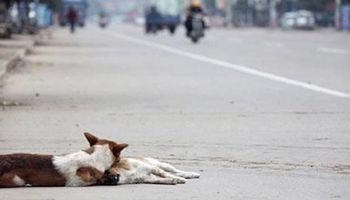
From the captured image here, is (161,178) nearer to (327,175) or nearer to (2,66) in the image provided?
(327,175)

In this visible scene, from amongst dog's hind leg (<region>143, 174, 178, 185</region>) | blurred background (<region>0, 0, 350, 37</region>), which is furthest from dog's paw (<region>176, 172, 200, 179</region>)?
blurred background (<region>0, 0, 350, 37</region>)

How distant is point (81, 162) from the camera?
28.3 feet

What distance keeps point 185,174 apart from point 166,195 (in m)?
0.89

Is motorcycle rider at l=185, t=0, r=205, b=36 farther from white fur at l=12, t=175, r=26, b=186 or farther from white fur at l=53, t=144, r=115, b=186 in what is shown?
white fur at l=12, t=175, r=26, b=186

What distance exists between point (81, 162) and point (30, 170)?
40cm

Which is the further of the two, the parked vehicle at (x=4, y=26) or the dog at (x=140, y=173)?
the parked vehicle at (x=4, y=26)

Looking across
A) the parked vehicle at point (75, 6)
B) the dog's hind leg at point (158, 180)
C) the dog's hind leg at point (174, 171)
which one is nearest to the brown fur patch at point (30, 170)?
the dog's hind leg at point (158, 180)

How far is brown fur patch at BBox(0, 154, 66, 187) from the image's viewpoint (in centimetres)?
855

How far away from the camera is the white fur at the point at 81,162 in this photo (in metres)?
8.64

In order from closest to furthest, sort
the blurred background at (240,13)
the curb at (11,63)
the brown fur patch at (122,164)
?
the brown fur patch at (122,164) < the curb at (11,63) < the blurred background at (240,13)

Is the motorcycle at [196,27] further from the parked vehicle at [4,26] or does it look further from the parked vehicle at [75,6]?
the parked vehicle at [75,6]

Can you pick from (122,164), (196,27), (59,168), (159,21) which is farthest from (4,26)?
(59,168)

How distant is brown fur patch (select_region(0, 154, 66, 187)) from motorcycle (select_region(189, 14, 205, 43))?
39844 millimetres

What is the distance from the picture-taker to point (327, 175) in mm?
9672
